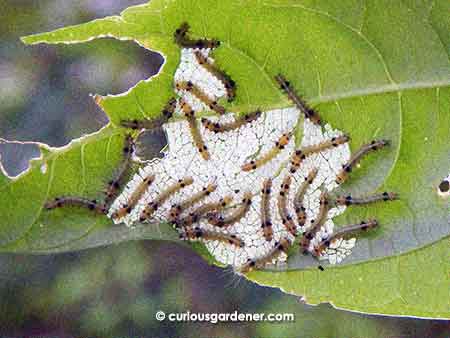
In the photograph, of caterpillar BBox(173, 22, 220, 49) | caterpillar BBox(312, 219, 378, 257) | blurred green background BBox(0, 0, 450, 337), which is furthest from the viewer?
blurred green background BBox(0, 0, 450, 337)

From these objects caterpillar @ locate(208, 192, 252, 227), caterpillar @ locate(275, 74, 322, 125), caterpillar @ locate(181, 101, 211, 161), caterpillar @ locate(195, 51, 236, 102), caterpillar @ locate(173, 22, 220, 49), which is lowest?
caterpillar @ locate(208, 192, 252, 227)

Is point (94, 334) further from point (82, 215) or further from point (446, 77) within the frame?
point (446, 77)

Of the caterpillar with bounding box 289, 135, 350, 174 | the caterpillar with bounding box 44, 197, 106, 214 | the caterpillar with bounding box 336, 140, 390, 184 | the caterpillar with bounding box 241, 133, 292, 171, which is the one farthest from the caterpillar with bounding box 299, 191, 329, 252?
the caterpillar with bounding box 44, 197, 106, 214

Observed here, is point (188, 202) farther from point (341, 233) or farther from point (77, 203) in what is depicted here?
point (341, 233)

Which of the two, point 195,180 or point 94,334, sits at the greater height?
point 195,180

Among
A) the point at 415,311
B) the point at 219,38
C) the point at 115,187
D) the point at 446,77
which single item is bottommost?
the point at 415,311

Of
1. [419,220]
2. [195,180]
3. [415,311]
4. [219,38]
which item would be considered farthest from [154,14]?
[415,311]

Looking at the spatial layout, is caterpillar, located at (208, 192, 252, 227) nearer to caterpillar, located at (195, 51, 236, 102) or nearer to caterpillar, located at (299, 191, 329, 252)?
caterpillar, located at (299, 191, 329, 252)

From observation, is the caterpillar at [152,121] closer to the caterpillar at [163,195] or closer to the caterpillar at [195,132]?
the caterpillar at [195,132]
